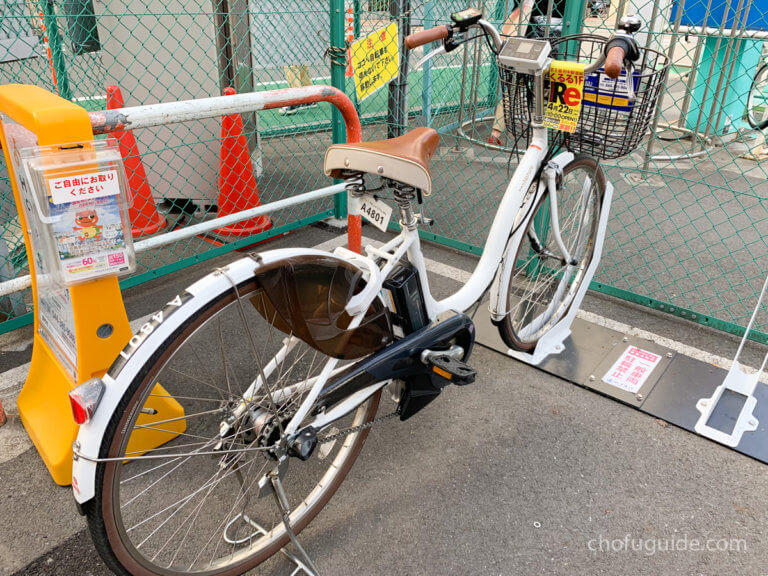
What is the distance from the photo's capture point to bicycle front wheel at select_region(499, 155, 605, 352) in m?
2.49

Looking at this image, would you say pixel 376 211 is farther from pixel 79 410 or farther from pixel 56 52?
pixel 56 52

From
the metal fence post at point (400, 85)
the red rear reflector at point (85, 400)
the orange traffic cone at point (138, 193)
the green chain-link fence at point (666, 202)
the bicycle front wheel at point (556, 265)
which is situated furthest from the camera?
the metal fence post at point (400, 85)

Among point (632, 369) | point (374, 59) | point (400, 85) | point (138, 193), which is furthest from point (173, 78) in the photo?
point (632, 369)

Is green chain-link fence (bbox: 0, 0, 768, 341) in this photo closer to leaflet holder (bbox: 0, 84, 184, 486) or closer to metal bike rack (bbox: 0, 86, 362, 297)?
metal bike rack (bbox: 0, 86, 362, 297)

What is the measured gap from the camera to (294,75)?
5.16 meters

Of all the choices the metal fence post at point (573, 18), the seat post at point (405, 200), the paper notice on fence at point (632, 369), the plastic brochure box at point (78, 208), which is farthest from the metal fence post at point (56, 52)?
the paper notice on fence at point (632, 369)

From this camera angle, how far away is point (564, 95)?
199 centimetres

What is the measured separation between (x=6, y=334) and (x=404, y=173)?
2297 mm

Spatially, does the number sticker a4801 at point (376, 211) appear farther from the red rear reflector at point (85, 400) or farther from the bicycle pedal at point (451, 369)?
the red rear reflector at point (85, 400)

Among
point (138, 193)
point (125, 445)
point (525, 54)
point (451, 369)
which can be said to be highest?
point (525, 54)

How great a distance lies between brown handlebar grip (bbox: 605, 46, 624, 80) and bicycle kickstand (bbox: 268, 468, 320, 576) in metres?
1.48

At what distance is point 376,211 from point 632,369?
162cm

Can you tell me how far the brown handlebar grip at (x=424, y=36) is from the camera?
1994 millimetres

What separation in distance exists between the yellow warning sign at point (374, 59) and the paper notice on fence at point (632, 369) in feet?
5.43
